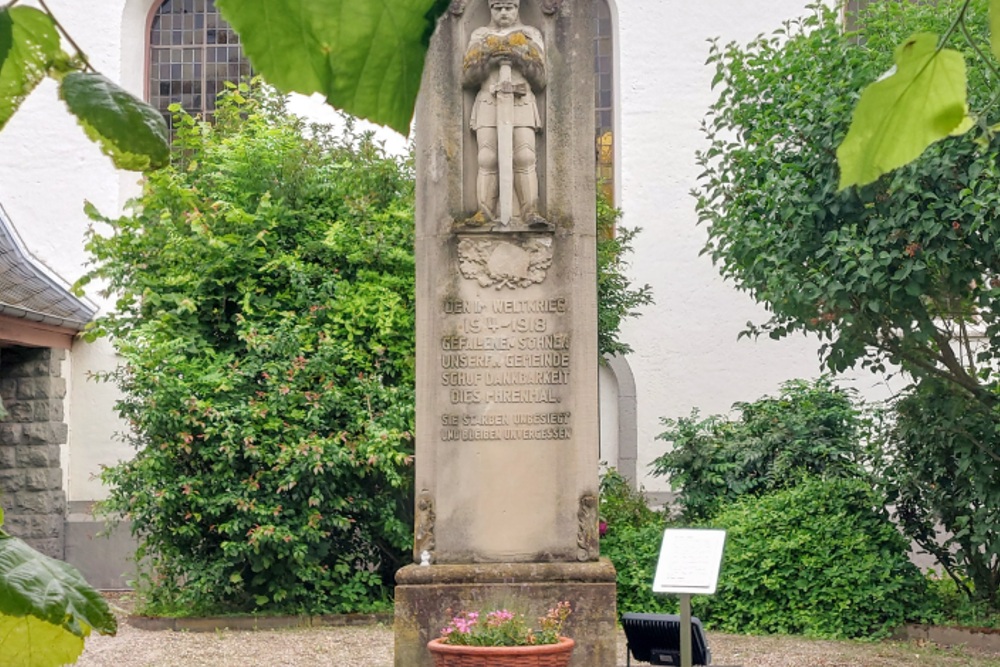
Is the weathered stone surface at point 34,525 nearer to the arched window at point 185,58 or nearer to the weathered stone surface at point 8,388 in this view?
the weathered stone surface at point 8,388

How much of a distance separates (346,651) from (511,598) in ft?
6.68

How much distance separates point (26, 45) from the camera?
0.54m

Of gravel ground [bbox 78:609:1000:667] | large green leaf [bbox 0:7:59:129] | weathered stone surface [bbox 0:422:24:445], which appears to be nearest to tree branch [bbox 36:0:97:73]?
large green leaf [bbox 0:7:59:129]

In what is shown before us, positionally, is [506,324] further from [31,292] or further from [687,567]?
[31,292]

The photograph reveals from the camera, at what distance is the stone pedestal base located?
23.7ft

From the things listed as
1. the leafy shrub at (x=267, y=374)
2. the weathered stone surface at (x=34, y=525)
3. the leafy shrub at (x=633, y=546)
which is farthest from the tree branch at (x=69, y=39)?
the weathered stone surface at (x=34, y=525)

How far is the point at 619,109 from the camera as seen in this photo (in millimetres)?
13539

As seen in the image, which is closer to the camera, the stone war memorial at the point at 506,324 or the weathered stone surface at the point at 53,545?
the stone war memorial at the point at 506,324

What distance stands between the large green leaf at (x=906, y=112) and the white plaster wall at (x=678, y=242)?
12.4 metres

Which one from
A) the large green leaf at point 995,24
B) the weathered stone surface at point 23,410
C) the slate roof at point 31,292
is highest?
the slate roof at point 31,292

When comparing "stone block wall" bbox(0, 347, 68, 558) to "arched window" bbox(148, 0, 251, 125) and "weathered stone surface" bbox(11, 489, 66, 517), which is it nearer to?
"weathered stone surface" bbox(11, 489, 66, 517)

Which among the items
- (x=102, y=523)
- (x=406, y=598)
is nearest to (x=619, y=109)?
(x=102, y=523)

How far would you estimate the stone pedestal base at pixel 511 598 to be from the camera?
7.23m

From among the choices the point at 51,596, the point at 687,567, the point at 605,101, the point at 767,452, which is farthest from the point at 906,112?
the point at 605,101
